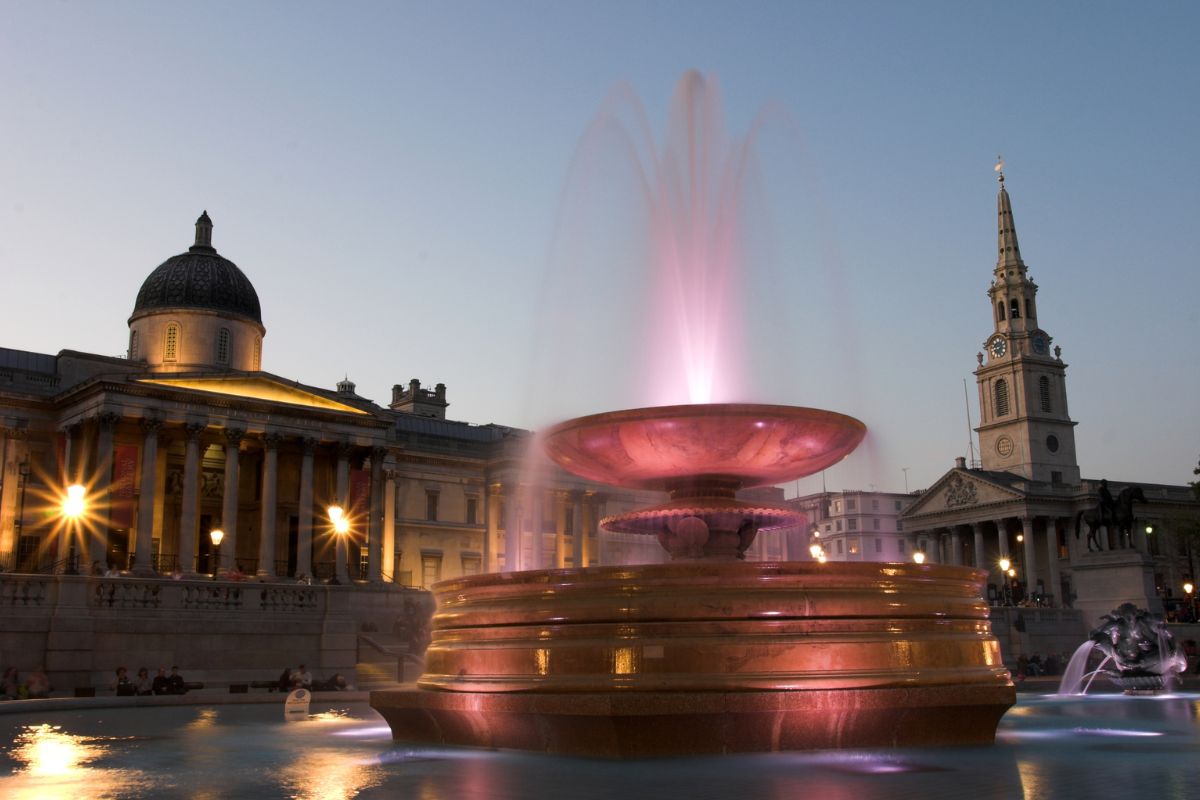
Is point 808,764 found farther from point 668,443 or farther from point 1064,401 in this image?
point 1064,401

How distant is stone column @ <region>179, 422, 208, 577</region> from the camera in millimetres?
47022

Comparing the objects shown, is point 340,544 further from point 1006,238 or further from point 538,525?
point 1006,238

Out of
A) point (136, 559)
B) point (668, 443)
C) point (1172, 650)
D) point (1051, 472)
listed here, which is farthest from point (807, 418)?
point (1051, 472)

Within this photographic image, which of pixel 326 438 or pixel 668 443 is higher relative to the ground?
pixel 326 438

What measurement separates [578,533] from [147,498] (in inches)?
1064

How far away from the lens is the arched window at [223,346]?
55188mm

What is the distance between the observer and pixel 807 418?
41.0 feet

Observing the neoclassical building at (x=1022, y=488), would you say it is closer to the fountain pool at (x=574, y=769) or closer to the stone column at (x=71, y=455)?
the stone column at (x=71, y=455)

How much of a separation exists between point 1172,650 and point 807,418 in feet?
49.5

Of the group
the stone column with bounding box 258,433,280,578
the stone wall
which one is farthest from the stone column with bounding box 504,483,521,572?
the stone wall

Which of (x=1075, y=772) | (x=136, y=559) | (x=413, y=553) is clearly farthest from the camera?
(x=413, y=553)

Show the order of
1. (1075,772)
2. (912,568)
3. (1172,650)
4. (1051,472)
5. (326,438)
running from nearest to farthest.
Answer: (1075,772) → (912,568) → (1172,650) → (326,438) → (1051,472)

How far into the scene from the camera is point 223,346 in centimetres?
5538

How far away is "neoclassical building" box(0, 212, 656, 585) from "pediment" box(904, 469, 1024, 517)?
135 feet
